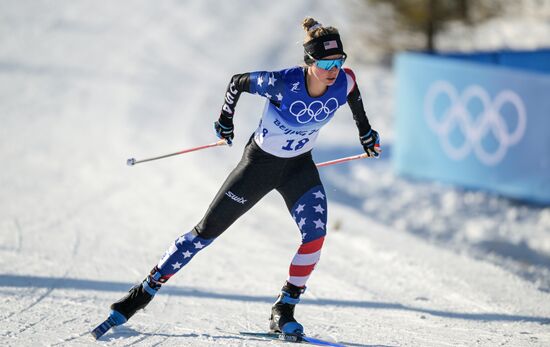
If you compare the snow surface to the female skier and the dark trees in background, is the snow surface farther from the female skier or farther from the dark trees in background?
the dark trees in background

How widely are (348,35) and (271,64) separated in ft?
8.39

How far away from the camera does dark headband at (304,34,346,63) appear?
4.40m

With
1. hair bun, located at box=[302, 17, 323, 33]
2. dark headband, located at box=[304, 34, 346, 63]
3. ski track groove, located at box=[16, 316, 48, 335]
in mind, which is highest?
hair bun, located at box=[302, 17, 323, 33]

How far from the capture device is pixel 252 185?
465cm

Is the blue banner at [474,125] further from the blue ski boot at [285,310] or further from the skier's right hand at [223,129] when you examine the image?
the skier's right hand at [223,129]

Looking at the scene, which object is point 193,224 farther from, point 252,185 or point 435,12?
point 435,12

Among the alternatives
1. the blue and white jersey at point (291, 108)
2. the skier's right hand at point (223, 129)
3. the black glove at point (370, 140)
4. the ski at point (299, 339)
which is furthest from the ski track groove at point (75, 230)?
the black glove at point (370, 140)

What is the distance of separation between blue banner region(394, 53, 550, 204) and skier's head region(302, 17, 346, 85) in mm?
5541

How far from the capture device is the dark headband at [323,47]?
4.40 meters

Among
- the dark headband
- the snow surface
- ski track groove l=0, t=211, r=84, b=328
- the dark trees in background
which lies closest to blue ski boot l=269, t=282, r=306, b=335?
the snow surface

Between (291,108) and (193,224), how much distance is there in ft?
12.3

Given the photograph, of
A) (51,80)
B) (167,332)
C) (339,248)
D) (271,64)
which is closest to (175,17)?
(271,64)

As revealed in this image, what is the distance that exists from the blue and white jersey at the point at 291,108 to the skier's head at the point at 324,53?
96 mm

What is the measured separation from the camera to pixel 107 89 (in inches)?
575
